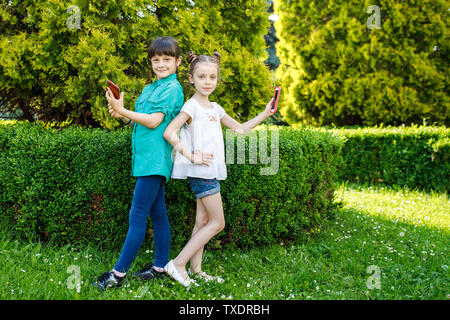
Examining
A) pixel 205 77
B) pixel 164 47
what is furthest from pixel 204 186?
pixel 164 47

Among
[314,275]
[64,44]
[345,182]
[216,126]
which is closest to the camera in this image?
[216,126]

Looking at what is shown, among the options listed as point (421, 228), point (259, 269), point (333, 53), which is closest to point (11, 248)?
point (259, 269)

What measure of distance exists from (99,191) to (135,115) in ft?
3.79

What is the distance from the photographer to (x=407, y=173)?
6.57m

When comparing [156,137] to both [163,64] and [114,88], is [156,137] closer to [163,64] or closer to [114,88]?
[114,88]

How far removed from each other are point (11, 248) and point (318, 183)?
3101 mm

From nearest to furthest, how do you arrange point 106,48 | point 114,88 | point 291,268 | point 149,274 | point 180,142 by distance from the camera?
point 114,88
point 180,142
point 149,274
point 291,268
point 106,48

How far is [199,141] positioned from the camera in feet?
9.68

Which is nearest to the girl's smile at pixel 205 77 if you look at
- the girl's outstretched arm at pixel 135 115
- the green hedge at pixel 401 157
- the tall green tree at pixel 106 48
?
the girl's outstretched arm at pixel 135 115

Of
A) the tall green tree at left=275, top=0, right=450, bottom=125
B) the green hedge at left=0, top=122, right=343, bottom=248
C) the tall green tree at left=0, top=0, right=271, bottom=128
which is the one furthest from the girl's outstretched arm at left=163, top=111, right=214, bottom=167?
the tall green tree at left=275, top=0, right=450, bottom=125

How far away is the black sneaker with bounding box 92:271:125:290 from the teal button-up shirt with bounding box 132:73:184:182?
0.79 metres

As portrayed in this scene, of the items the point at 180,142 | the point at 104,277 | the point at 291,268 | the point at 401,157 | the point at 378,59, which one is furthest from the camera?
the point at 378,59

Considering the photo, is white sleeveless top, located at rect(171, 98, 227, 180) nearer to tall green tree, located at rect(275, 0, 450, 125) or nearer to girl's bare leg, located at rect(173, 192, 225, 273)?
girl's bare leg, located at rect(173, 192, 225, 273)

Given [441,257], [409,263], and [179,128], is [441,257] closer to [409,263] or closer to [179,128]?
[409,263]
